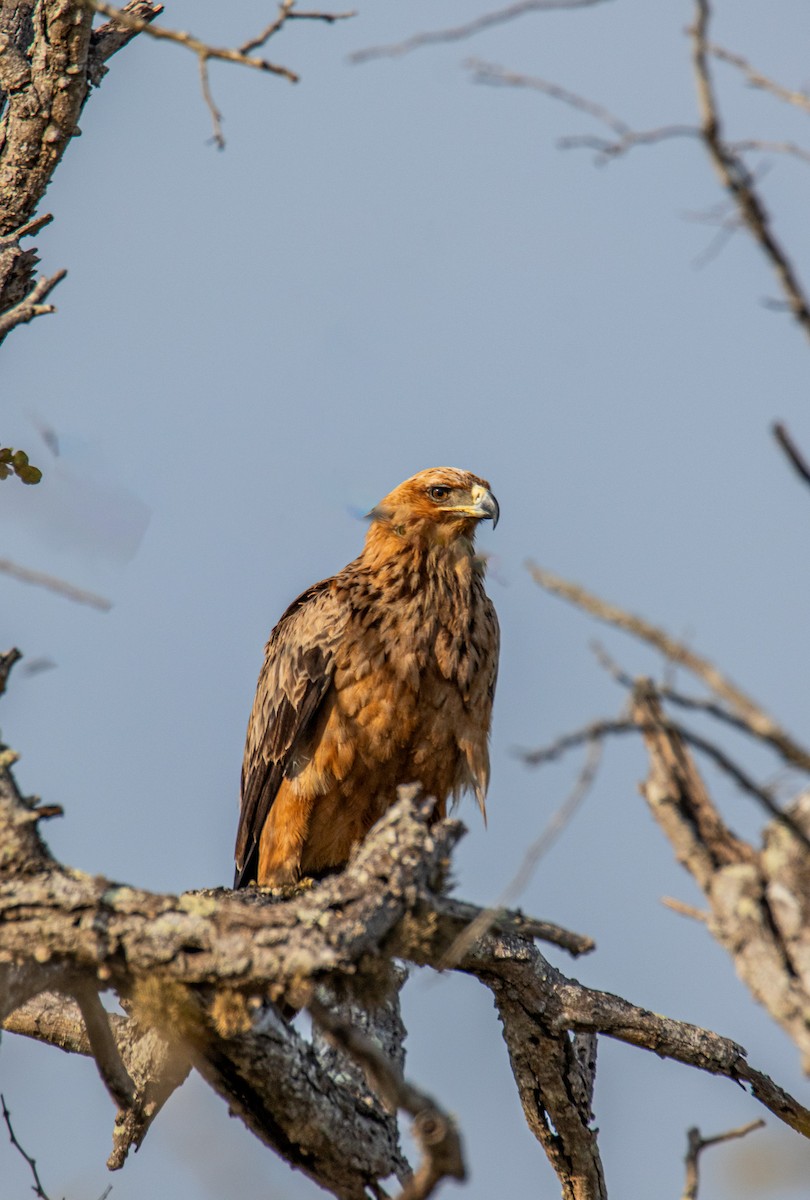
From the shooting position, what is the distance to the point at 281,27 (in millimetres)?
3275

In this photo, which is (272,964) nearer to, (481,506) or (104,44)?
(104,44)

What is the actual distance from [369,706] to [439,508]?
1239 mm

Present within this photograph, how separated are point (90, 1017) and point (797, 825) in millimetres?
2037

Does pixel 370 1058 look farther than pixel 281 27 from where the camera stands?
No

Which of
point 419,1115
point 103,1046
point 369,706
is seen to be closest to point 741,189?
point 419,1115

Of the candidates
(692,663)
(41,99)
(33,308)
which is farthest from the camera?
(41,99)

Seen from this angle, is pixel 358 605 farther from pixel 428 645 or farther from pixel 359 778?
pixel 359 778

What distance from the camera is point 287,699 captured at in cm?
605

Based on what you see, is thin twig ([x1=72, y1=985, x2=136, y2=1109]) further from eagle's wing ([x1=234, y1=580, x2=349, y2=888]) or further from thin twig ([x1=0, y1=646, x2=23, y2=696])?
eagle's wing ([x1=234, y1=580, x2=349, y2=888])

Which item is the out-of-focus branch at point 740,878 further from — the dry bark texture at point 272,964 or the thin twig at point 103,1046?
the thin twig at point 103,1046

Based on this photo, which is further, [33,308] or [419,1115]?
[33,308]

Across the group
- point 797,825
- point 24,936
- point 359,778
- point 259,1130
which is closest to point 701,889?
point 797,825

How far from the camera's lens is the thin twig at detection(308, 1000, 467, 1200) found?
94.3 inches

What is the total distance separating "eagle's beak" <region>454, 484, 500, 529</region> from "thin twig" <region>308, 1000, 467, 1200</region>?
13.0ft
